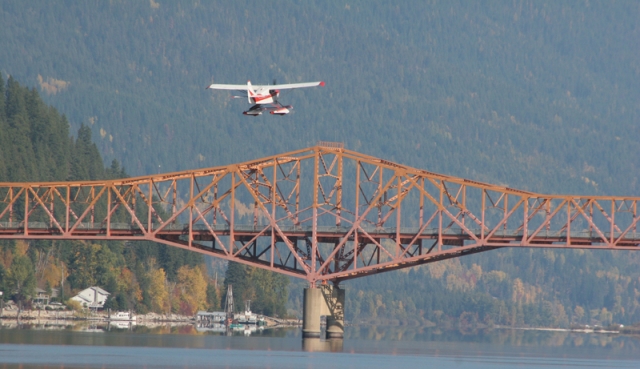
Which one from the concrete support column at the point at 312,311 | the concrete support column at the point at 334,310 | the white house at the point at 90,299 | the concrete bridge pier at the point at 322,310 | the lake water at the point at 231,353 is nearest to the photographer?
the lake water at the point at 231,353

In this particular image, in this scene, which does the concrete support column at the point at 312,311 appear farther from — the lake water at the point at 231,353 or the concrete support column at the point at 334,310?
the lake water at the point at 231,353

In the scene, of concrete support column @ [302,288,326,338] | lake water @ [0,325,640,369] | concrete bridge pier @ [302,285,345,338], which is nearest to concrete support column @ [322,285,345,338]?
concrete bridge pier @ [302,285,345,338]

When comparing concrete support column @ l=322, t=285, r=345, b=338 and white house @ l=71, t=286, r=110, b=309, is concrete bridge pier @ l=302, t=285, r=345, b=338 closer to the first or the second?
concrete support column @ l=322, t=285, r=345, b=338

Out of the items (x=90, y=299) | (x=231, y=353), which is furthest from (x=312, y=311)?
(x=90, y=299)

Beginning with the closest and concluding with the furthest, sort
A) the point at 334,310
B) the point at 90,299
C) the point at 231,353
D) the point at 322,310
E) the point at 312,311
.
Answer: the point at 231,353
the point at 312,311
the point at 322,310
the point at 334,310
the point at 90,299

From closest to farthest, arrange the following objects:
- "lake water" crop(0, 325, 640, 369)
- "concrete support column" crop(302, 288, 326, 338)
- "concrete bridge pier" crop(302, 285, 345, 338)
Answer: "lake water" crop(0, 325, 640, 369)
"concrete support column" crop(302, 288, 326, 338)
"concrete bridge pier" crop(302, 285, 345, 338)

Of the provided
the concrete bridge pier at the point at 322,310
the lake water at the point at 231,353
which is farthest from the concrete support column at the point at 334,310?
the lake water at the point at 231,353

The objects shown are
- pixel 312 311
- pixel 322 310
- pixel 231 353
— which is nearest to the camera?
pixel 231 353

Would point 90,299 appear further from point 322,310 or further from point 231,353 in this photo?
point 231,353
